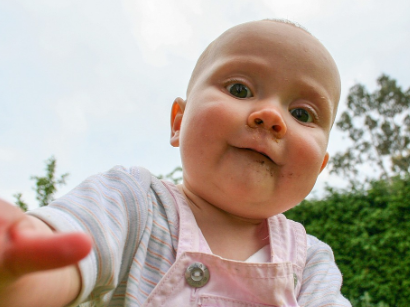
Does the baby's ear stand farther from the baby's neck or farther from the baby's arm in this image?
the baby's arm

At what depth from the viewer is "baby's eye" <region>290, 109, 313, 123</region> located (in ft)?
4.80

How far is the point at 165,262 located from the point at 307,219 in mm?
5523

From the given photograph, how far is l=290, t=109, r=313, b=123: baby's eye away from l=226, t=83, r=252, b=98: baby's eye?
0.67 ft

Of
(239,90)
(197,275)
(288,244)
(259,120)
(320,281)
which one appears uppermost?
(239,90)

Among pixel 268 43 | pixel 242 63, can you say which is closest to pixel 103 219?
pixel 242 63

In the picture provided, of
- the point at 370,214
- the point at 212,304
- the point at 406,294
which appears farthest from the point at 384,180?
the point at 212,304

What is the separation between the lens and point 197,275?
1196 mm

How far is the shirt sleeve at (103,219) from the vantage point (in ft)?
2.87

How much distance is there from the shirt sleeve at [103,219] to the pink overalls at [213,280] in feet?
0.54

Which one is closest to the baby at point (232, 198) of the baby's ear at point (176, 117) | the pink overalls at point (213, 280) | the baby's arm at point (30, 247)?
the pink overalls at point (213, 280)

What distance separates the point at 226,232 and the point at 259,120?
19.0 inches

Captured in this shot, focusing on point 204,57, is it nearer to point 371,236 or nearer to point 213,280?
point 213,280

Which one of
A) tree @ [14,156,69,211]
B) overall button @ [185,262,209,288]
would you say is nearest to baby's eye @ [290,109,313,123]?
overall button @ [185,262,209,288]

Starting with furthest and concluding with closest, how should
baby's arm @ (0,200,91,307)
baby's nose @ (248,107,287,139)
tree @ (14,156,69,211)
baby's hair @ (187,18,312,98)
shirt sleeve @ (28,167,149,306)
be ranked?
1. tree @ (14,156,69,211)
2. baby's hair @ (187,18,312,98)
3. baby's nose @ (248,107,287,139)
4. shirt sleeve @ (28,167,149,306)
5. baby's arm @ (0,200,91,307)
